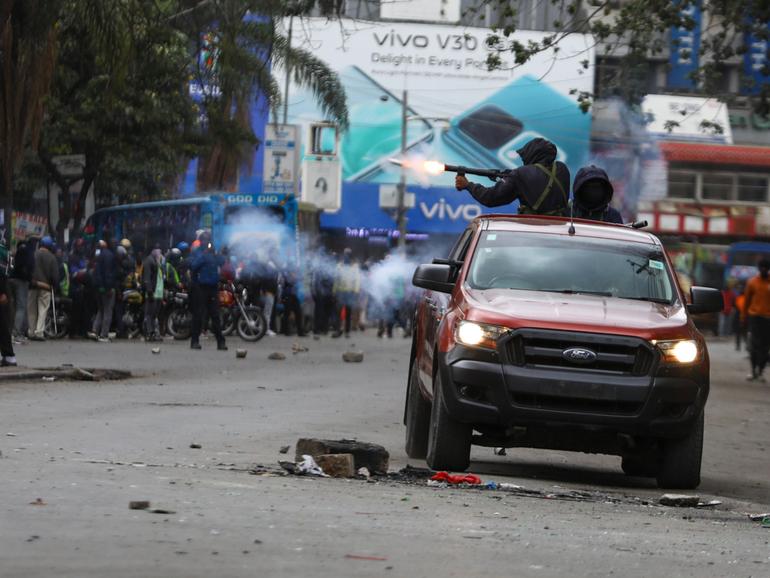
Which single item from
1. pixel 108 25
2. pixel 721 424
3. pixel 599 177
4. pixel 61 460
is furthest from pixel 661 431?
pixel 108 25

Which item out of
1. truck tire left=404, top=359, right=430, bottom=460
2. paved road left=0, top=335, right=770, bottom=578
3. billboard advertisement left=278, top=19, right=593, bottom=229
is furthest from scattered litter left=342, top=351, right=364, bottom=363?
billboard advertisement left=278, top=19, right=593, bottom=229

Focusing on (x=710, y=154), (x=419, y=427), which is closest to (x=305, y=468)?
(x=419, y=427)

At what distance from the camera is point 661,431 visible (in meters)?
9.68

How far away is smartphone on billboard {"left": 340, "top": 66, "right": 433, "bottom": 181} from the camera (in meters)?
69.9

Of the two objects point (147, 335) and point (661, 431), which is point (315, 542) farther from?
point (147, 335)

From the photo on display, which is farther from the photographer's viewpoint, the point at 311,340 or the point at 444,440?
the point at 311,340

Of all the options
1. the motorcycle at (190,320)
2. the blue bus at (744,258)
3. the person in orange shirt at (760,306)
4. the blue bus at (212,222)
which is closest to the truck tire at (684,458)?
the person in orange shirt at (760,306)

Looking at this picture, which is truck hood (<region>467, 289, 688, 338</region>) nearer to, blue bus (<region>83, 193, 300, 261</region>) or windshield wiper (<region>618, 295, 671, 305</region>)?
windshield wiper (<region>618, 295, 671, 305</region>)

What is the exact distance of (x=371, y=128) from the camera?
232 feet

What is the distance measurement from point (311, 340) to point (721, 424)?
Result: 64.1 ft

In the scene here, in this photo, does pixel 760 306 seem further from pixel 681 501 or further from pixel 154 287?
pixel 681 501

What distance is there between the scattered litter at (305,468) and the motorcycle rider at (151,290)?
21848 millimetres

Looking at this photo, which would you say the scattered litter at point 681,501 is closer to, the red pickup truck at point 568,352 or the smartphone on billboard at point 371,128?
the red pickup truck at point 568,352

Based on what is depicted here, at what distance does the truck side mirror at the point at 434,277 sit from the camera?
10.4 metres
